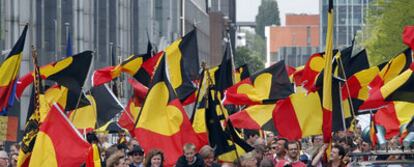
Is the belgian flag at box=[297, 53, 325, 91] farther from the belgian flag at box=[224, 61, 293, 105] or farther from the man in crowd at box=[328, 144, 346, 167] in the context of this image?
the man in crowd at box=[328, 144, 346, 167]

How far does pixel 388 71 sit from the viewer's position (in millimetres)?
25719

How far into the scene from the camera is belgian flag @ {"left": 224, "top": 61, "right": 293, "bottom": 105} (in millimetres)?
28406

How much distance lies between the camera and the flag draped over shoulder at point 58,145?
58.3 ft

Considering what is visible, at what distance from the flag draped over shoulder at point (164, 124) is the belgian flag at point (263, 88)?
6.44 metres

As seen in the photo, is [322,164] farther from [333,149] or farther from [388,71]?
A: [388,71]

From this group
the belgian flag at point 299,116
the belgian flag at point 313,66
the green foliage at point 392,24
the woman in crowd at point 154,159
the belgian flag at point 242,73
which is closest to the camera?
the woman in crowd at point 154,159

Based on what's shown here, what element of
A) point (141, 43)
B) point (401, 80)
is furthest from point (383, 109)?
point (141, 43)

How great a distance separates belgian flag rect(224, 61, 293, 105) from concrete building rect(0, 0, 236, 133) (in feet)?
32.3

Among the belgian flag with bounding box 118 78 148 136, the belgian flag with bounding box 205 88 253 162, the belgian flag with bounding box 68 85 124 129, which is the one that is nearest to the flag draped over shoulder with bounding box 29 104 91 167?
the belgian flag with bounding box 205 88 253 162

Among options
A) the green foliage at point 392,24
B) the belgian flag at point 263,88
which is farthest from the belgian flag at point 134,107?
the green foliage at point 392,24

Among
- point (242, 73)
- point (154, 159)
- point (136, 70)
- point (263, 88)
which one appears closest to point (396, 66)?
point (263, 88)

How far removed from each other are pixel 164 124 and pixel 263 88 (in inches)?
314

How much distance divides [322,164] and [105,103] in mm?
10695

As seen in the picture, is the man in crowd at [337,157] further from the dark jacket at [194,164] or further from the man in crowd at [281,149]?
the dark jacket at [194,164]
